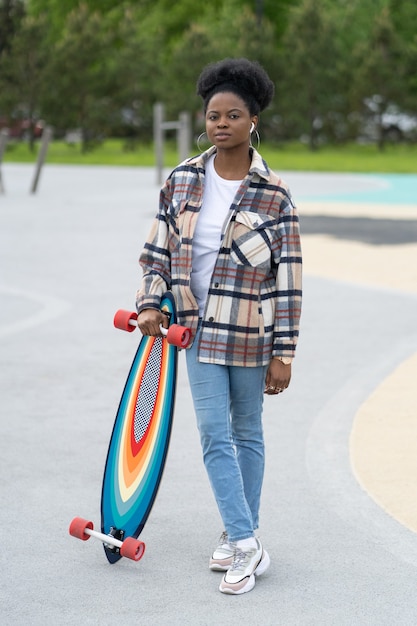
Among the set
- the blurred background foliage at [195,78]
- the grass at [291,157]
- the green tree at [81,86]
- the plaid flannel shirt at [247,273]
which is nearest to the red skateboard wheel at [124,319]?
the plaid flannel shirt at [247,273]

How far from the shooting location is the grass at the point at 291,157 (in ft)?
108

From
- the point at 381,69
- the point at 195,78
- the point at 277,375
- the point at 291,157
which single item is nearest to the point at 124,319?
the point at 277,375

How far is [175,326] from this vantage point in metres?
3.95

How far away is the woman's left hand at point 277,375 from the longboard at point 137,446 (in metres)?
0.33

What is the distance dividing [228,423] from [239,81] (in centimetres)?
119

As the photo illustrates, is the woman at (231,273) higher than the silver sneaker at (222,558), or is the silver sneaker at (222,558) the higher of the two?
the woman at (231,273)

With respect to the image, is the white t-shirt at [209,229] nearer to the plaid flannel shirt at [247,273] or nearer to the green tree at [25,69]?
the plaid flannel shirt at [247,273]

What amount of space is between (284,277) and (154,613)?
3.98 ft

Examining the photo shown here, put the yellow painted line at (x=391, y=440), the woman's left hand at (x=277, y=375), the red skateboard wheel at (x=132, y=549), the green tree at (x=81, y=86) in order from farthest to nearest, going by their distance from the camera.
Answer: the green tree at (x=81, y=86)
the yellow painted line at (x=391, y=440)
the red skateboard wheel at (x=132, y=549)
the woman's left hand at (x=277, y=375)

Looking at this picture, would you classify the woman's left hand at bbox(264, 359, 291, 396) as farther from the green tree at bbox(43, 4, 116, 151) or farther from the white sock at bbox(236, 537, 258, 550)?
the green tree at bbox(43, 4, 116, 151)

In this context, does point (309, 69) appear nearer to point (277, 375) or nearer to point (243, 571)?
point (277, 375)

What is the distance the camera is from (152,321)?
160 inches

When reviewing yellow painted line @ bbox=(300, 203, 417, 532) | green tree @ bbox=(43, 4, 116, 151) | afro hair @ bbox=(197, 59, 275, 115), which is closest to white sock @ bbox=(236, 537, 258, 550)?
yellow painted line @ bbox=(300, 203, 417, 532)

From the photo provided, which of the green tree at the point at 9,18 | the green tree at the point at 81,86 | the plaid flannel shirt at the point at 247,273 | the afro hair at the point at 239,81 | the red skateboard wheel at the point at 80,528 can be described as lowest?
the red skateboard wheel at the point at 80,528
